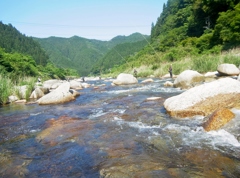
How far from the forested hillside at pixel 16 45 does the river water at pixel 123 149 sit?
290 feet

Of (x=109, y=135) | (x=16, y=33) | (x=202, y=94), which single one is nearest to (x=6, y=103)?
(x=109, y=135)

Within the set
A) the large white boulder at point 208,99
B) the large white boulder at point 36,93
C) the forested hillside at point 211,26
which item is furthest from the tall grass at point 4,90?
the forested hillside at point 211,26

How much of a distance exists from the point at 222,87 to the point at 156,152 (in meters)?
3.59

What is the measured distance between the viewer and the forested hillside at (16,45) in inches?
3511

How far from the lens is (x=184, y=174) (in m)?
3.05

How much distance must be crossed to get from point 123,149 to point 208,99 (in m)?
3.32

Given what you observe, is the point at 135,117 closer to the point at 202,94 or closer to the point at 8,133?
the point at 202,94

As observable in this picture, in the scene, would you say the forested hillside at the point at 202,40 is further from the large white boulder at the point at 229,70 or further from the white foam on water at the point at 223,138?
the white foam on water at the point at 223,138

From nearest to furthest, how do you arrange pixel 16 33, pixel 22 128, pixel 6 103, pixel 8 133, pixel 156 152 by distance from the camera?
1. pixel 156 152
2. pixel 8 133
3. pixel 22 128
4. pixel 6 103
5. pixel 16 33

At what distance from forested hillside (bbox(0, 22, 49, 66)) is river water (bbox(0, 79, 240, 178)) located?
8827 centimetres

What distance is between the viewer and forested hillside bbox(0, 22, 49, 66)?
3511 inches

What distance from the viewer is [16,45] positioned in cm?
9594

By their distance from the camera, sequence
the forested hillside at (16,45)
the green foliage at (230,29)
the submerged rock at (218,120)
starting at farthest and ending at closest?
the forested hillside at (16,45) → the green foliage at (230,29) → the submerged rock at (218,120)

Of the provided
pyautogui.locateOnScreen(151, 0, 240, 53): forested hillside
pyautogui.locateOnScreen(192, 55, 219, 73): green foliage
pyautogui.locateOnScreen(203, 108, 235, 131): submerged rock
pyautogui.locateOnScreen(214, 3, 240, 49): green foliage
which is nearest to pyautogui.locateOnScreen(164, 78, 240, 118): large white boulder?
pyautogui.locateOnScreen(203, 108, 235, 131): submerged rock
